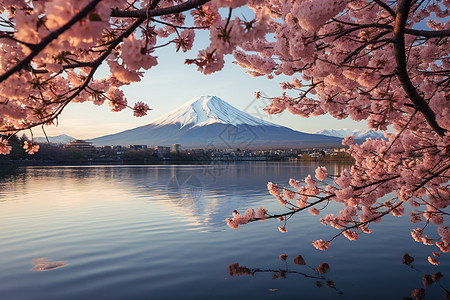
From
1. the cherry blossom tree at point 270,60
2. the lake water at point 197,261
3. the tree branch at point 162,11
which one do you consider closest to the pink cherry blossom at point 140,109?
the cherry blossom tree at point 270,60

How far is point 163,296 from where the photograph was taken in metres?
6.76

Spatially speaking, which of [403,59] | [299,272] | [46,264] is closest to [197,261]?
[299,272]

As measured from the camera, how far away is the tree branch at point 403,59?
3.27 metres

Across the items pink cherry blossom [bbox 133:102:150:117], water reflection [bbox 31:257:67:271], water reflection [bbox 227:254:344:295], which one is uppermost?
pink cherry blossom [bbox 133:102:150:117]

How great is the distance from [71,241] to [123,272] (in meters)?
4.69

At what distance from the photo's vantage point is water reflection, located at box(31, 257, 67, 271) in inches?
341

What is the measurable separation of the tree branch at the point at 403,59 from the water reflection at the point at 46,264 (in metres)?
9.10

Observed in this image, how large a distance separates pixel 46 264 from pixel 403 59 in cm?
979

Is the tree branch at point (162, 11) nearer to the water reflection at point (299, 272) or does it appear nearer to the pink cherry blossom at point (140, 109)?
the pink cherry blossom at point (140, 109)

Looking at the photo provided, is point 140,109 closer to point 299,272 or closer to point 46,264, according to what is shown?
point 299,272

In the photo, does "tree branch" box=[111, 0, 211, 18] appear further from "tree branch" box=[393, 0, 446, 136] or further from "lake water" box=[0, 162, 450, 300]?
"lake water" box=[0, 162, 450, 300]

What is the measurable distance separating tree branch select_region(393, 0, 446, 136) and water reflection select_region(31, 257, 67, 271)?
9101 millimetres

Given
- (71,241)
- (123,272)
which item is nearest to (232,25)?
(123,272)

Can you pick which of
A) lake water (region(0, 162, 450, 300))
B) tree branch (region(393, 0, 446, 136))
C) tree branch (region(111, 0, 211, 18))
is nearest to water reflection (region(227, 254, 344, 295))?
lake water (region(0, 162, 450, 300))
